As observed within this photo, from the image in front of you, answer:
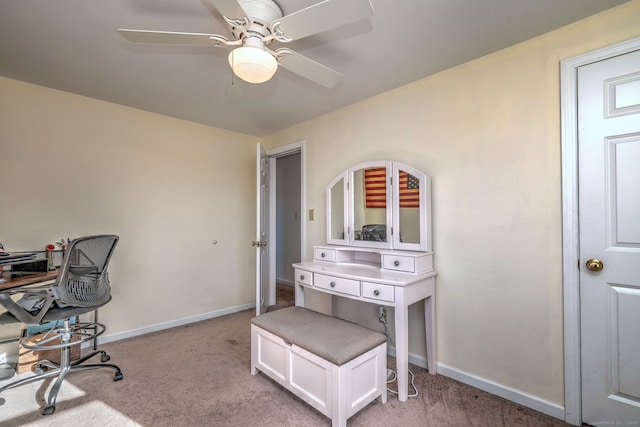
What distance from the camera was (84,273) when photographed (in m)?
1.93

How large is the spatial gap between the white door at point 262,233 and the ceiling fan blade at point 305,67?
56.5 inches

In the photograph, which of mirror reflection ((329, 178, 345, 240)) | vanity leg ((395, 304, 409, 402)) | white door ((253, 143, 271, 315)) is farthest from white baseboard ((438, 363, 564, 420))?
white door ((253, 143, 271, 315))

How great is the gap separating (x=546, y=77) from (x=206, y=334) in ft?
11.5

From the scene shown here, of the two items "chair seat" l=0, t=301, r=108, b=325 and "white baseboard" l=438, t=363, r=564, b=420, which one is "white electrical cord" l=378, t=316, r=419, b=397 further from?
"chair seat" l=0, t=301, r=108, b=325

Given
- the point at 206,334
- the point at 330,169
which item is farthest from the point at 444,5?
the point at 206,334

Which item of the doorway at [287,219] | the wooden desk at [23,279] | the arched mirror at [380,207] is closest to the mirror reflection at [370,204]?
the arched mirror at [380,207]

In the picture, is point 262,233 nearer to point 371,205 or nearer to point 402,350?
point 371,205

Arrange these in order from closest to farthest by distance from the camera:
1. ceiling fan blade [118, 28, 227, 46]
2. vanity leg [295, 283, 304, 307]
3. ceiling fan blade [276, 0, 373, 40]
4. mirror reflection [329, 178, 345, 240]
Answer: ceiling fan blade [276, 0, 373, 40] → ceiling fan blade [118, 28, 227, 46] → vanity leg [295, 283, 304, 307] → mirror reflection [329, 178, 345, 240]

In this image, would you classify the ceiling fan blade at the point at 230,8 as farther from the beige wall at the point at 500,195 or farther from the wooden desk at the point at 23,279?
the wooden desk at the point at 23,279

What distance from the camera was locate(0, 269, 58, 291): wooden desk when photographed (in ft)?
5.82

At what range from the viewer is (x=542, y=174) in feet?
5.65

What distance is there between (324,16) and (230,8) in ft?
1.33

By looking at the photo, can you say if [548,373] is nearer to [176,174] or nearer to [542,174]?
[542,174]

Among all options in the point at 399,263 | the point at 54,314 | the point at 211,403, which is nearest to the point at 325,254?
the point at 399,263
